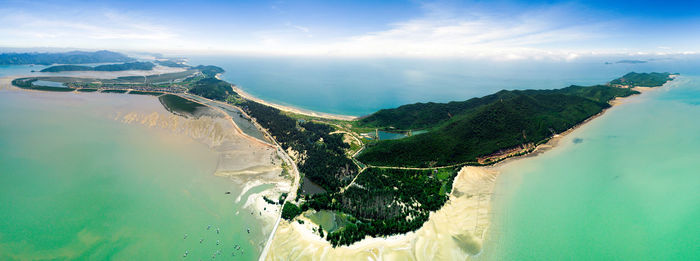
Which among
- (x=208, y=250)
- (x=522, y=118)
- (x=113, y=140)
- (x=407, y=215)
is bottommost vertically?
(x=208, y=250)

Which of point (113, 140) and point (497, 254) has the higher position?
point (113, 140)

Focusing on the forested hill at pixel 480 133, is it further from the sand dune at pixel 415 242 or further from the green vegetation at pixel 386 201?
the sand dune at pixel 415 242

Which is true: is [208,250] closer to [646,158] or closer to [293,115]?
[293,115]

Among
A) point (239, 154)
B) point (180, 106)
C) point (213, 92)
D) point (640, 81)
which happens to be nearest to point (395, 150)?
point (239, 154)

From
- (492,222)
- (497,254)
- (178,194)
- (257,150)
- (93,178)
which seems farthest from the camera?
(257,150)

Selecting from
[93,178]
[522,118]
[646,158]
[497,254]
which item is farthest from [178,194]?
[646,158]

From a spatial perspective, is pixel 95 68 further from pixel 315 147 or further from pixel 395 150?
pixel 395 150
